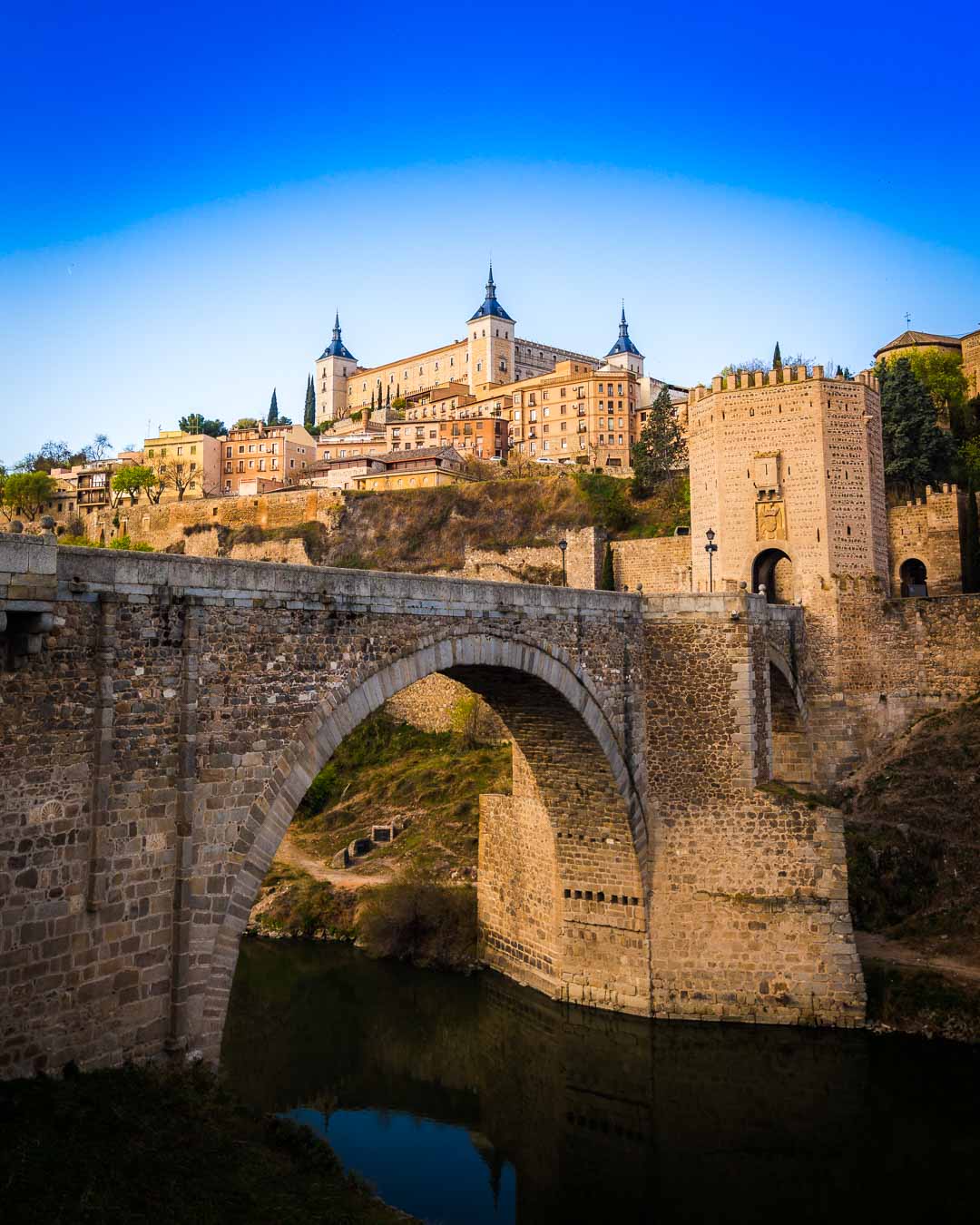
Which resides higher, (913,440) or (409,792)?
(913,440)

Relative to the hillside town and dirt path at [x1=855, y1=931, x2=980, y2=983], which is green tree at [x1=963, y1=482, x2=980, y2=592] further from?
dirt path at [x1=855, y1=931, x2=980, y2=983]

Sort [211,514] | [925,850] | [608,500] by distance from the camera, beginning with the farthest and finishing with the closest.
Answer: [211,514]
[608,500]
[925,850]

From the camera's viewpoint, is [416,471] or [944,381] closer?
A: [944,381]

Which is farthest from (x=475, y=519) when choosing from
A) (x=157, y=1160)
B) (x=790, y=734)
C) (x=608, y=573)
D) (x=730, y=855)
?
(x=157, y=1160)

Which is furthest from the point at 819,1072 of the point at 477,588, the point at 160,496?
the point at 160,496

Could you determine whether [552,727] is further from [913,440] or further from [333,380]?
[333,380]

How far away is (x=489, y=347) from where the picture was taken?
88.0 meters

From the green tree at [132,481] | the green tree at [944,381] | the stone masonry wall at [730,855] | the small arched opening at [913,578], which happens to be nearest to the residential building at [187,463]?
the green tree at [132,481]

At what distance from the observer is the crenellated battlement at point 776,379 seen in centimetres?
2983

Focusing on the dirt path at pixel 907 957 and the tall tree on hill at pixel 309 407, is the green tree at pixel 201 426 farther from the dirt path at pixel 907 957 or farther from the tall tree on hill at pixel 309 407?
the dirt path at pixel 907 957

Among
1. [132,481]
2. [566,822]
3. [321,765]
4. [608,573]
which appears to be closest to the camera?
[321,765]

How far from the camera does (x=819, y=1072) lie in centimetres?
1570

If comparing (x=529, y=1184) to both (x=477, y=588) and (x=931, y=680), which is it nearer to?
(x=477, y=588)

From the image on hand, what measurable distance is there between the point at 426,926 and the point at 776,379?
751 inches
